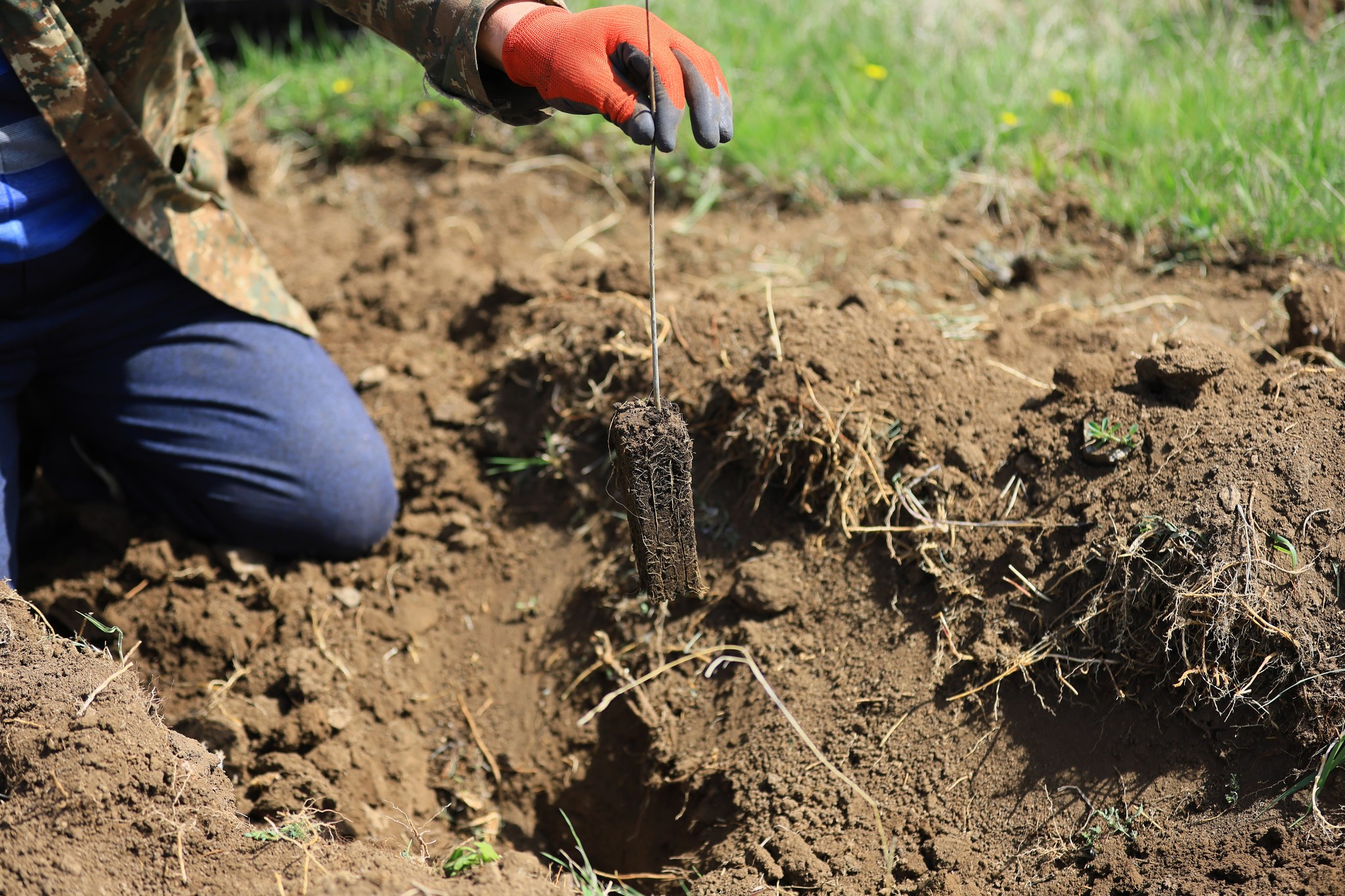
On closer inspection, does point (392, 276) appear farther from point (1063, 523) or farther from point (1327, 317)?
point (1327, 317)

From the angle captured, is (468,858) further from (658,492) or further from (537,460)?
(537,460)

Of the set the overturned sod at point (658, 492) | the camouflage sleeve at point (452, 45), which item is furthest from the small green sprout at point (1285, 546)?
the camouflage sleeve at point (452, 45)

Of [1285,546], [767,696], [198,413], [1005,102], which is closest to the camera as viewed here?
[1285,546]

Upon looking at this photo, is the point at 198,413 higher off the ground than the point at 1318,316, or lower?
lower

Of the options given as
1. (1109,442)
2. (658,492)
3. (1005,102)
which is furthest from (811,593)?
(1005,102)

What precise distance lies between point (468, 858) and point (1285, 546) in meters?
1.38

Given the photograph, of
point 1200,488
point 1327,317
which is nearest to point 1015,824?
point 1200,488

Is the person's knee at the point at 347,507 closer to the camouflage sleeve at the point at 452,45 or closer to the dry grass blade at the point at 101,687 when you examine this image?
the dry grass blade at the point at 101,687

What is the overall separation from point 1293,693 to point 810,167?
6.20 ft

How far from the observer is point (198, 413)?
2.19m

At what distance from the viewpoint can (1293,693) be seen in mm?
1524

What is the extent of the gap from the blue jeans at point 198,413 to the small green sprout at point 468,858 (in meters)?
0.87

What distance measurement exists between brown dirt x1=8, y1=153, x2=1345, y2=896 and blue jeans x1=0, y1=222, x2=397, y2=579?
0.34ft

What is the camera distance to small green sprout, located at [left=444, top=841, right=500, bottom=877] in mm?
1595
